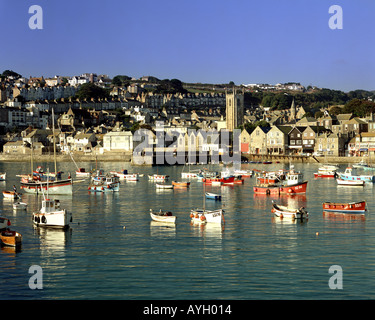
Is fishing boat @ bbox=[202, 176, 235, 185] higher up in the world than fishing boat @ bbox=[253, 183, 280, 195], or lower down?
higher up

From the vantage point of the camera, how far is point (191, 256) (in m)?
21.3

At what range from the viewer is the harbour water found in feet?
56.1

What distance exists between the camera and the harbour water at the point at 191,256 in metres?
17.1

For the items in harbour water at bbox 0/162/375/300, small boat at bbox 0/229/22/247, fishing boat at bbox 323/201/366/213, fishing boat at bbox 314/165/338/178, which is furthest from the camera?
fishing boat at bbox 314/165/338/178

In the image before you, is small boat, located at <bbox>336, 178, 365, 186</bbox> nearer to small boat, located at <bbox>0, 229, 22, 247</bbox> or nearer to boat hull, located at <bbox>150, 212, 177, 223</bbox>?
boat hull, located at <bbox>150, 212, 177, 223</bbox>

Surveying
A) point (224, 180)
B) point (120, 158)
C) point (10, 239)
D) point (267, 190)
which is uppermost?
point (120, 158)

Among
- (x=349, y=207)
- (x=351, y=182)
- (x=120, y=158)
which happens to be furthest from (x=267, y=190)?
(x=120, y=158)

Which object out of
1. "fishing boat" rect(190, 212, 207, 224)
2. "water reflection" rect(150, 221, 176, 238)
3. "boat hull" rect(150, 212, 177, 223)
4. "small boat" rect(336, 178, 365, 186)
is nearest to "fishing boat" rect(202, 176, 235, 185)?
"small boat" rect(336, 178, 365, 186)

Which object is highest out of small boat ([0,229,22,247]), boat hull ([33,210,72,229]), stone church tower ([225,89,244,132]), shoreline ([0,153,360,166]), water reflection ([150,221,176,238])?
stone church tower ([225,89,244,132])

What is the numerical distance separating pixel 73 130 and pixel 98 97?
45.2 m

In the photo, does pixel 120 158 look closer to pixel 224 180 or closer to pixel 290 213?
pixel 224 180

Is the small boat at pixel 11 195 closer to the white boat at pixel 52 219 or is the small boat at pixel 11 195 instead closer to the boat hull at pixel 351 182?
the white boat at pixel 52 219
